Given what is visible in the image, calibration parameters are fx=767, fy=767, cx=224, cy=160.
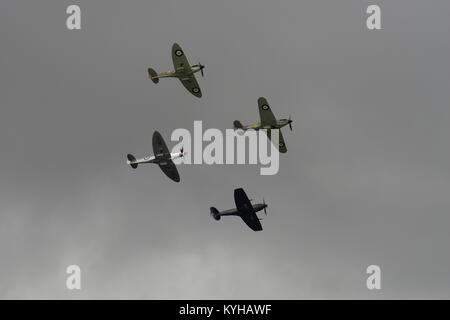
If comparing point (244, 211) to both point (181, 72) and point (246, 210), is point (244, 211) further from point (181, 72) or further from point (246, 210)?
point (181, 72)

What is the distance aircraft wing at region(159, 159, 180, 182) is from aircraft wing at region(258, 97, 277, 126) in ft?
48.6

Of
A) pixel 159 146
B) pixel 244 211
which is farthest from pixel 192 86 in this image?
pixel 244 211

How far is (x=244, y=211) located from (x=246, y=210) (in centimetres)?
37

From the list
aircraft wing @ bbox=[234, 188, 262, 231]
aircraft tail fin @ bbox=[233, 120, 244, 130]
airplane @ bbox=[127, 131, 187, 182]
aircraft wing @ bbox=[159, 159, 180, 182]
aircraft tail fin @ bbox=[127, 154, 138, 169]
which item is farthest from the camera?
aircraft tail fin @ bbox=[233, 120, 244, 130]

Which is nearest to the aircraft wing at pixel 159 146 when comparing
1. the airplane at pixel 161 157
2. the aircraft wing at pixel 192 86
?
the airplane at pixel 161 157

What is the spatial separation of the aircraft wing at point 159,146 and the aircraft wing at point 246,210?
10.9 m

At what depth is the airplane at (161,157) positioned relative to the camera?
4053 inches

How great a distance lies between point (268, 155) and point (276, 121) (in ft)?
21.4

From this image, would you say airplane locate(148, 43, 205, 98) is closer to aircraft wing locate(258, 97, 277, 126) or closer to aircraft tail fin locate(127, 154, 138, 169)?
aircraft wing locate(258, 97, 277, 126)

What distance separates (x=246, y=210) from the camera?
107500mm

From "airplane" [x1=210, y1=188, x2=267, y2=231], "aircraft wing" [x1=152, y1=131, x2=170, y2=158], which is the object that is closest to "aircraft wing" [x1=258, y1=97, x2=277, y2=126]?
"airplane" [x1=210, y1=188, x2=267, y2=231]

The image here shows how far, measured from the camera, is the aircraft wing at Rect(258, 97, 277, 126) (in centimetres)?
11212
